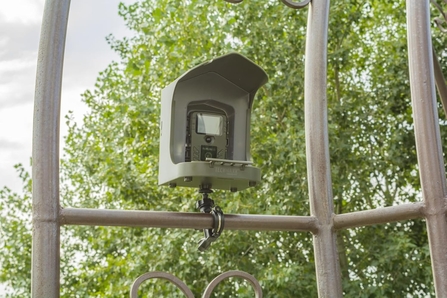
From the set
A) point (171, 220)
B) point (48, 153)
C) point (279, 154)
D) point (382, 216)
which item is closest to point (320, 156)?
point (382, 216)

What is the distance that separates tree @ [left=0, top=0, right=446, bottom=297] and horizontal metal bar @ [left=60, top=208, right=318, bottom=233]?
315cm

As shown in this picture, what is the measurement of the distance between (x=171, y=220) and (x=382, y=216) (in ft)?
1.32

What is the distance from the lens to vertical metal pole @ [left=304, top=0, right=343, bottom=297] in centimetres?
140

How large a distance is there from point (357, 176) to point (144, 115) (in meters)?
1.66

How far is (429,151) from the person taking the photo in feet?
4.08

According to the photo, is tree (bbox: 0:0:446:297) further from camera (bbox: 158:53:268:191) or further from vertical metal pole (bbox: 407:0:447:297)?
vertical metal pole (bbox: 407:0:447:297)

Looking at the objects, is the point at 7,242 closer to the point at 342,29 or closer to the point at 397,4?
the point at 342,29

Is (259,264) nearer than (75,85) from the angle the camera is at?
Yes

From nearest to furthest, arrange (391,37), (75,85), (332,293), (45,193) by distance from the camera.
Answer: (45,193)
(332,293)
(391,37)
(75,85)

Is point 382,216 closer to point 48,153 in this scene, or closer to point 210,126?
point 210,126

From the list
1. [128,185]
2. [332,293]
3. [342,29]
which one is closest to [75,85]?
[128,185]

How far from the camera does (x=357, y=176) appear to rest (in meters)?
5.14

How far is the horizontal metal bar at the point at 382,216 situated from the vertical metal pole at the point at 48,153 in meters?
0.58

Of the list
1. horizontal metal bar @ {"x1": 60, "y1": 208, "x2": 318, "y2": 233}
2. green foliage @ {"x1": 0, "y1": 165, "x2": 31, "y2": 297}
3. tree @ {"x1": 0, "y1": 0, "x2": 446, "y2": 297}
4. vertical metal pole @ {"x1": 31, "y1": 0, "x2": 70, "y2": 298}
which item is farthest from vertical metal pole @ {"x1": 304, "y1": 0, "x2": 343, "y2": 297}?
green foliage @ {"x1": 0, "y1": 165, "x2": 31, "y2": 297}
